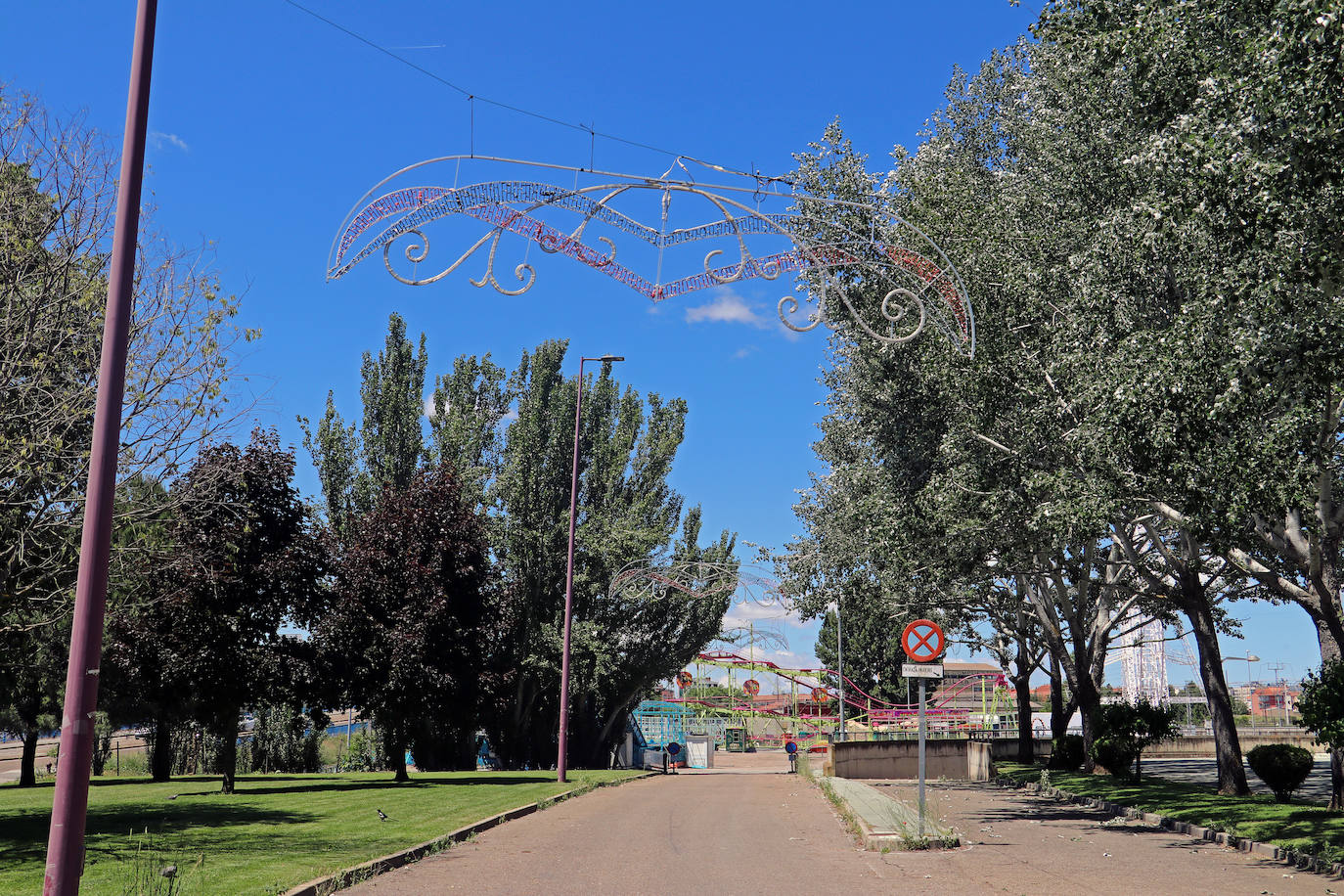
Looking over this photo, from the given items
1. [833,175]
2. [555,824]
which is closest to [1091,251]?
[833,175]

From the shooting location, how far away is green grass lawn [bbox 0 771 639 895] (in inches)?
434

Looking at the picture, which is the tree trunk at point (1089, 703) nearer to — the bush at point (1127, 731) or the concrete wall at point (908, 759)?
the bush at point (1127, 731)

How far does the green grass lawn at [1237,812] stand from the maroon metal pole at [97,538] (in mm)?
12898

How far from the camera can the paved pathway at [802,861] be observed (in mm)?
11078

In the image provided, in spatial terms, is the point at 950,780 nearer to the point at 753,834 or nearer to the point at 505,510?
the point at 505,510

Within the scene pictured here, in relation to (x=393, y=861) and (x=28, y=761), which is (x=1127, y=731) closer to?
(x=393, y=861)

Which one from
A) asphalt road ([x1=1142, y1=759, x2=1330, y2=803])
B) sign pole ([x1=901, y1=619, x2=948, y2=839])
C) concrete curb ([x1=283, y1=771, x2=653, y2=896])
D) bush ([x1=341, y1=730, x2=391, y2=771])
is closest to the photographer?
concrete curb ([x1=283, y1=771, x2=653, y2=896])

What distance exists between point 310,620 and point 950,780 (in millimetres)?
21502

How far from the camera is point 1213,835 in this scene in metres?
16.2

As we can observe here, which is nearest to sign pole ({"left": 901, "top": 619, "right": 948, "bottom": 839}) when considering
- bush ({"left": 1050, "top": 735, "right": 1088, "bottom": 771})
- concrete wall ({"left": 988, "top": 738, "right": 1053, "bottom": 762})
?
bush ({"left": 1050, "top": 735, "right": 1088, "bottom": 771})

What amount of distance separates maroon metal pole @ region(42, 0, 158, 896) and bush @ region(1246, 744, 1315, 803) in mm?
19411

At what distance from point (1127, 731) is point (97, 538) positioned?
2542 cm

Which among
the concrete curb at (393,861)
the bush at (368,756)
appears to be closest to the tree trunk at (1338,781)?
the concrete curb at (393,861)

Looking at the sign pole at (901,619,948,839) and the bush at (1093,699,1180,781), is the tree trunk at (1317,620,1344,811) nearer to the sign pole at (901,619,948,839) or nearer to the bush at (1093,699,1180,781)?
the sign pole at (901,619,948,839)
